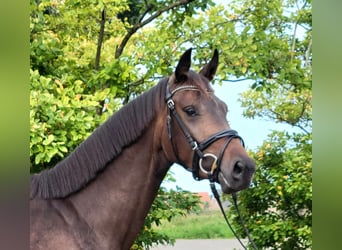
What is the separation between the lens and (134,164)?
6.27 ft

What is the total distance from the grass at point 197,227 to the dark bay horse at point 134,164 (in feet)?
8.11

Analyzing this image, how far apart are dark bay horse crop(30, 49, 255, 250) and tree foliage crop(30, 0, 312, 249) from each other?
126 cm

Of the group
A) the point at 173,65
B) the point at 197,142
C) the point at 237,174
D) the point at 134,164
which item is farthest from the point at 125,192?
the point at 173,65

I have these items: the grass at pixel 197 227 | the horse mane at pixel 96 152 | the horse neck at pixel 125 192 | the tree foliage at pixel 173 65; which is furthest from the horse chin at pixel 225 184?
the grass at pixel 197 227

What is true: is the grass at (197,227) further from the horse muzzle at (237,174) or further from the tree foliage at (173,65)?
the horse muzzle at (237,174)

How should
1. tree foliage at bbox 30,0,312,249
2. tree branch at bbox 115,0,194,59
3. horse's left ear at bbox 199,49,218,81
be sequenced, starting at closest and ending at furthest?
1. horse's left ear at bbox 199,49,218,81
2. tree foliage at bbox 30,0,312,249
3. tree branch at bbox 115,0,194,59

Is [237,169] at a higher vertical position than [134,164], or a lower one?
lower

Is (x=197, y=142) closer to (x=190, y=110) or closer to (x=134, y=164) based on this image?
(x=190, y=110)

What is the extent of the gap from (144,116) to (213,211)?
8.50 ft

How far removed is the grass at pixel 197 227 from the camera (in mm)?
4340

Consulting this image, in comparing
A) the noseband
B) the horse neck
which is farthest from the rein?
the horse neck

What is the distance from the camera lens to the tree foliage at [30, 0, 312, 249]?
3.38 meters

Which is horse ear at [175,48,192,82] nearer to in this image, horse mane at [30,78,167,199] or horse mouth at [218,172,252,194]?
horse mane at [30,78,167,199]

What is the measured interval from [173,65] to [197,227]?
5.71ft
